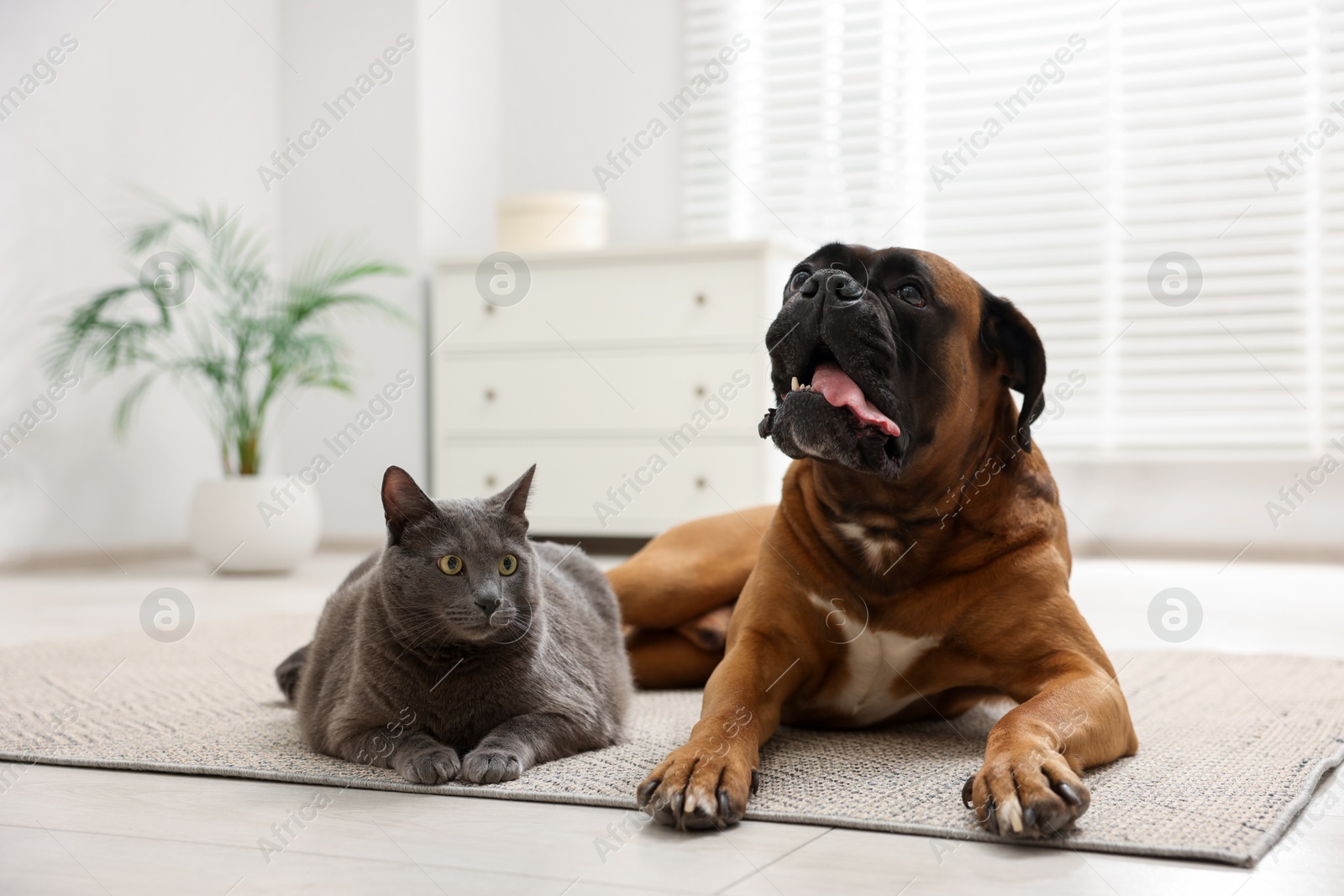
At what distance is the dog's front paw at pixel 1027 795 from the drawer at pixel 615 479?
3336mm

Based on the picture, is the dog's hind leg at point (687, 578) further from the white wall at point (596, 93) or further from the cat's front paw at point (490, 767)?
the white wall at point (596, 93)

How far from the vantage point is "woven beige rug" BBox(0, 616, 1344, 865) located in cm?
135

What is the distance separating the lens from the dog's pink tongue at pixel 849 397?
1626 millimetres

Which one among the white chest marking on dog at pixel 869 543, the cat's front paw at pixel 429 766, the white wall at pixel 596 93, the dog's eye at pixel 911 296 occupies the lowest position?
the cat's front paw at pixel 429 766

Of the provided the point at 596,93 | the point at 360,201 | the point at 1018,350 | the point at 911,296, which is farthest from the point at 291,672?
the point at 596,93

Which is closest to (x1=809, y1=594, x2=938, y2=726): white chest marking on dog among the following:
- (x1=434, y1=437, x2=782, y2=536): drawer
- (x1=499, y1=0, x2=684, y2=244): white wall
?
(x1=434, y1=437, x2=782, y2=536): drawer

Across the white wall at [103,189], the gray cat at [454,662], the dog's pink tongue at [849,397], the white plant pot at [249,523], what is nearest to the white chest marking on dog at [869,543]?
the dog's pink tongue at [849,397]

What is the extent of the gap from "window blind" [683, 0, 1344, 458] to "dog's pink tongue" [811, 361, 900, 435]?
3.86 meters

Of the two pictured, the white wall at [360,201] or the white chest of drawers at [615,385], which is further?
the white wall at [360,201]

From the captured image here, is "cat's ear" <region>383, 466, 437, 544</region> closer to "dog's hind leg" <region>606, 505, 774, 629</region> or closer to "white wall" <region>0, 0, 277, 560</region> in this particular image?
"dog's hind leg" <region>606, 505, 774, 629</region>

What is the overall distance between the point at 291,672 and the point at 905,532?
1.11 m

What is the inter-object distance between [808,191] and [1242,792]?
4.52 metres

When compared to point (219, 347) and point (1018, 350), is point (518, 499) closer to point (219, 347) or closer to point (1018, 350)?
point (1018, 350)

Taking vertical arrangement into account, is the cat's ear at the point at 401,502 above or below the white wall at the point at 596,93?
below
